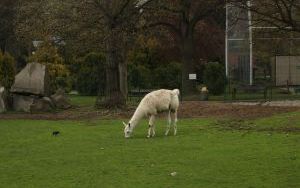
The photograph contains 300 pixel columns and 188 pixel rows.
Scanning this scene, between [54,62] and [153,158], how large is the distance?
39.1 m

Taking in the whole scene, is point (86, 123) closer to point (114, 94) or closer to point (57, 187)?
point (114, 94)

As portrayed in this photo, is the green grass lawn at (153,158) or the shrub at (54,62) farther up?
the shrub at (54,62)

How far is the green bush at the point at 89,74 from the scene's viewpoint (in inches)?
2039

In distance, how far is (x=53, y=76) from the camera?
165 ft

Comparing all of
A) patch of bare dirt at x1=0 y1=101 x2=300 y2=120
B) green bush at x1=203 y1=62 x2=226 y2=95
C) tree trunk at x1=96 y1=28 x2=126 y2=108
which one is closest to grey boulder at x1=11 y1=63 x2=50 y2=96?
patch of bare dirt at x1=0 y1=101 x2=300 y2=120

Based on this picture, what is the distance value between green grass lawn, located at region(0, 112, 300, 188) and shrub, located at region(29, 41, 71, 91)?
94.5ft

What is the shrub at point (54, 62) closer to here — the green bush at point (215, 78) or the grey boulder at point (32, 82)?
the green bush at point (215, 78)

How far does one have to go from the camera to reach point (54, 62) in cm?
5238

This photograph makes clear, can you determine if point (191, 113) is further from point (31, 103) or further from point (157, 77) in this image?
point (157, 77)

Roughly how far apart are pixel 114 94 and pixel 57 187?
1980 cm

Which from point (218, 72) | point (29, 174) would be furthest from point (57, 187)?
point (218, 72)

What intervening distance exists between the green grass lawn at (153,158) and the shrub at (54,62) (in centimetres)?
2880

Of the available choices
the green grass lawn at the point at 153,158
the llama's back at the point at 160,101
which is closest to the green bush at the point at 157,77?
the green grass lawn at the point at 153,158

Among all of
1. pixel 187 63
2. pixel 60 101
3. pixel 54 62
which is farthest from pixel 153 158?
pixel 54 62
